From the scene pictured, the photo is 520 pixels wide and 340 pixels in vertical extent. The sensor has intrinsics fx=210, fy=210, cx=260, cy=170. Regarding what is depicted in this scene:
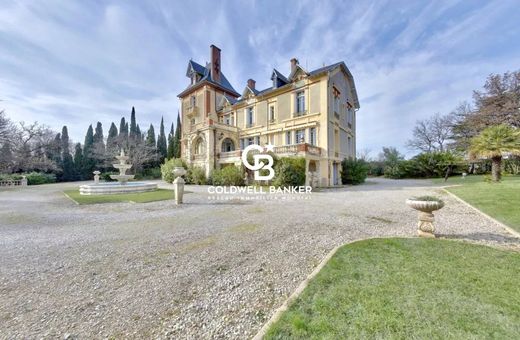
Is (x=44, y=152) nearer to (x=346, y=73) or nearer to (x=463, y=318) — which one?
(x=346, y=73)

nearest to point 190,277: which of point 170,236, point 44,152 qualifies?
point 170,236

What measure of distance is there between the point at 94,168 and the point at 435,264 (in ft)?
140

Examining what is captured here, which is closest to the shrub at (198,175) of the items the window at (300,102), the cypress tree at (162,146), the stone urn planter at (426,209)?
the window at (300,102)

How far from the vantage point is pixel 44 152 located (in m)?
29.5

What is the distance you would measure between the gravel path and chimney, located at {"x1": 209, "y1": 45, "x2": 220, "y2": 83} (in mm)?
22578

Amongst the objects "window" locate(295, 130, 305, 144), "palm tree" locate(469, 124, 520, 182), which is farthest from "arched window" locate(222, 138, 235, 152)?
"palm tree" locate(469, 124, 520, 182)

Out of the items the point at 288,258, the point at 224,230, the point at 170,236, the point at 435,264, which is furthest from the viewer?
the point at 224,230

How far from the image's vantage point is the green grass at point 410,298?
6.01 feet

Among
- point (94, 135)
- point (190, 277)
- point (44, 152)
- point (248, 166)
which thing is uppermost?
point (94, 135)

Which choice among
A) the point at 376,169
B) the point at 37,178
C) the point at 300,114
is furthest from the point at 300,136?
the point at 37,178

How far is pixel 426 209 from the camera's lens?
422 centimetres

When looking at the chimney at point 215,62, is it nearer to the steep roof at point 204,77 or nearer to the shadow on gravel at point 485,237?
the steep roof at point 204,77

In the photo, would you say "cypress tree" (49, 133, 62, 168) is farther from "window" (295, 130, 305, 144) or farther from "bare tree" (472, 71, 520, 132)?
"bare tree" (472, 71, 520, 132)

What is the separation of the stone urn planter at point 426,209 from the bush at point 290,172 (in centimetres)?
963
